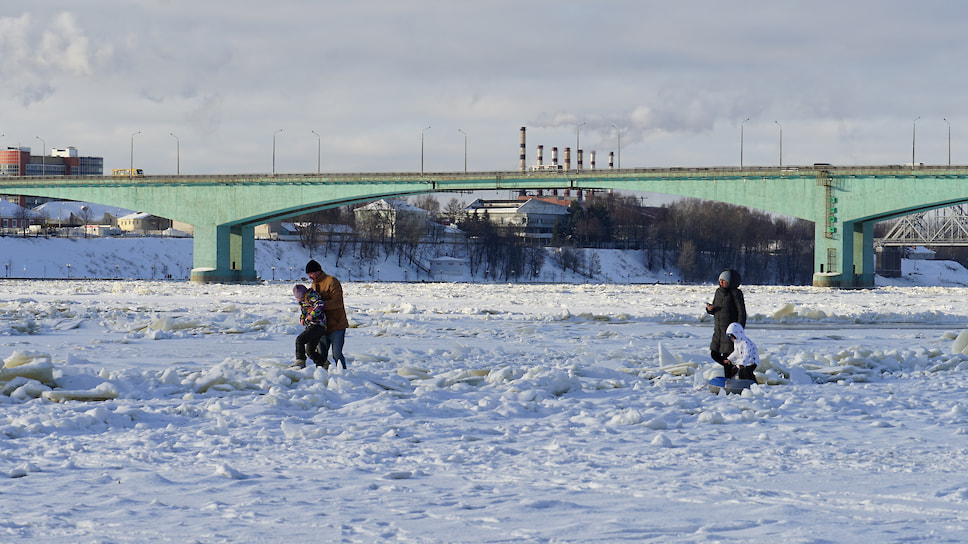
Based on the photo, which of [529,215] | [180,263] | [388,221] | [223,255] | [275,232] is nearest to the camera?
[223,255]

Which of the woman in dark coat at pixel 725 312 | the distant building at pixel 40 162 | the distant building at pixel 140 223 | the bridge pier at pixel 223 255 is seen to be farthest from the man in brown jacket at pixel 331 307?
the distant building at pixel 40 162

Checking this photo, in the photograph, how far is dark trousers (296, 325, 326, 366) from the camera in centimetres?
1271

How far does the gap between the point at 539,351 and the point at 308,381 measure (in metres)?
5.59

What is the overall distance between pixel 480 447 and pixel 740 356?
4183 mm

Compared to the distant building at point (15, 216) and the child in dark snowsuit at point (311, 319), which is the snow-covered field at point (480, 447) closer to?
the child in dark snowsuit at point (311, 319)

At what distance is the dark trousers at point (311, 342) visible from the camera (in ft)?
41.7

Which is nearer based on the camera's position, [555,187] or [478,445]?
[478,445]

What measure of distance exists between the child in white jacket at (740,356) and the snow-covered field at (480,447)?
1.43 ft

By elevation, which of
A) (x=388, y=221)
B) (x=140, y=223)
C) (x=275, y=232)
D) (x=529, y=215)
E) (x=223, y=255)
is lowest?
(x=223, y=255)

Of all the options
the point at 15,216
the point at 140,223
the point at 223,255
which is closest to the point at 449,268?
the point at 223,255

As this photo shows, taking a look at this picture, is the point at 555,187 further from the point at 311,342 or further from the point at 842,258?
the point at 311,342

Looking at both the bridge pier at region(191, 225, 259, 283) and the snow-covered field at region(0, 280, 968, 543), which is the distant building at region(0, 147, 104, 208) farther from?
the snow-covered field at region(0, 280, 968, 543)

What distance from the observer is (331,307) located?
1271cm

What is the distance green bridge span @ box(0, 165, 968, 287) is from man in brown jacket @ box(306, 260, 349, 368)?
4394cm
